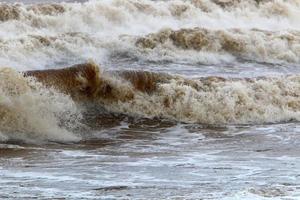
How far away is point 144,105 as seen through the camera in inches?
571

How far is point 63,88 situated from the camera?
45.9ft

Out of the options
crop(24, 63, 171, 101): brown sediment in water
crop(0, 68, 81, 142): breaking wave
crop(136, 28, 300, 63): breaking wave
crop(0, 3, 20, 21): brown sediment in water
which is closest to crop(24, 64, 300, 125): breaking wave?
crop(24, 63, 171, 101): brown sediment in water

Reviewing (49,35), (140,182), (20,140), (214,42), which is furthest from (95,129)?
(214,42)

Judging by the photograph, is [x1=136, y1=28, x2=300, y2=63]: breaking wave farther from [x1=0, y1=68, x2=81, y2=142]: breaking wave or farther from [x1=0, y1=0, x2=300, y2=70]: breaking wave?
[x1=0, y1=68, x2=81, y2=142]: breaking wave

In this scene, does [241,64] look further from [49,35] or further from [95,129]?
[95,129]

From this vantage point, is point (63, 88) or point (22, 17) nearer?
point (63, 88)

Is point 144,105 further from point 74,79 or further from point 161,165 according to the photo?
point 161,165

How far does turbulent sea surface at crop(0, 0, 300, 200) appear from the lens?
333 inches

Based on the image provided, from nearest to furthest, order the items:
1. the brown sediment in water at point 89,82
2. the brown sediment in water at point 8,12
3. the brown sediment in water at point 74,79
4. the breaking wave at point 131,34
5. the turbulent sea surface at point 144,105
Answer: the turbulent sea surface at point 144,105 < the brown sediment in water at point 74,79 < the brown sediment in water at point 89,82 < the breaking wave at point 131,34 < the brown sediment in water at point 8,12

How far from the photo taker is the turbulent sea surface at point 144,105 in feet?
27.7

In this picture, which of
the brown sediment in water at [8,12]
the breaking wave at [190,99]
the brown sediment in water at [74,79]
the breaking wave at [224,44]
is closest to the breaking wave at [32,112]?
the brown sediment in water at [74,79]

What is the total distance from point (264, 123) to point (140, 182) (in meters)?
6.26

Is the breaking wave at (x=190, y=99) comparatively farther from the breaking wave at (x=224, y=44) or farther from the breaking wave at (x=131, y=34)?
the breaking wave at (x=224, y=44)

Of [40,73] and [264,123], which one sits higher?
[40,73]
